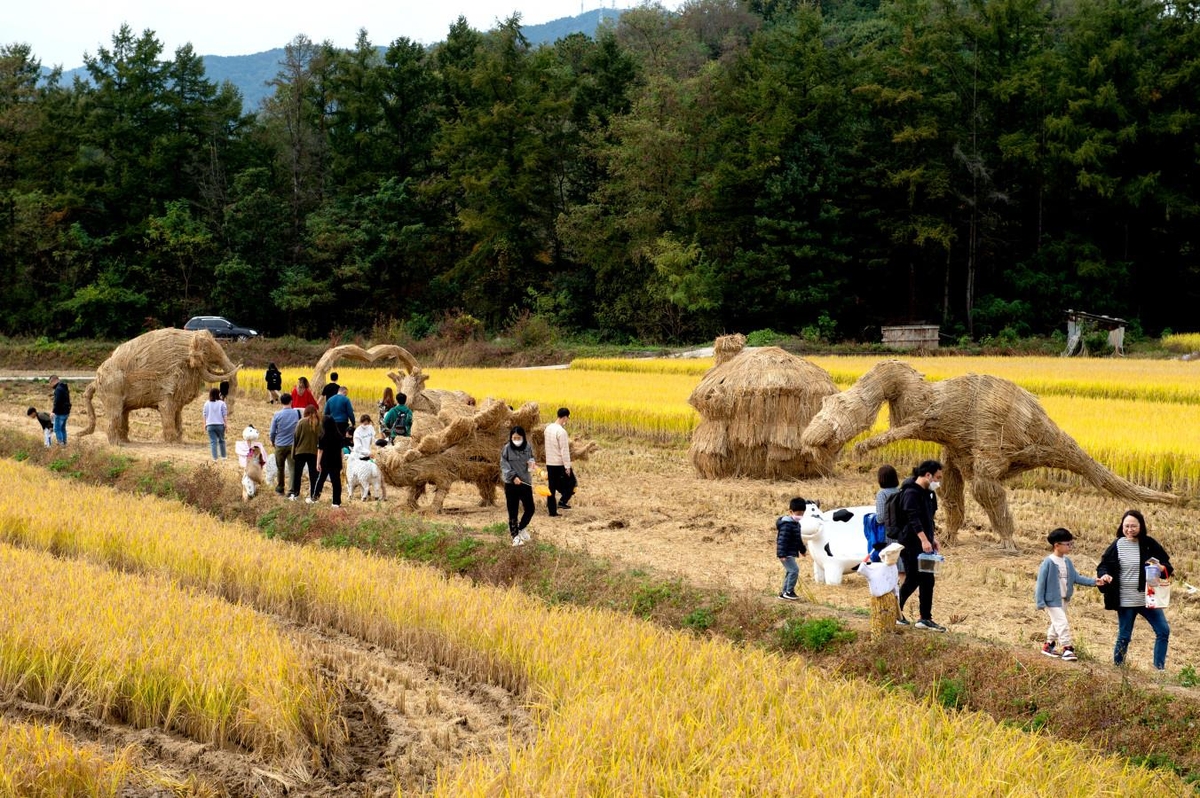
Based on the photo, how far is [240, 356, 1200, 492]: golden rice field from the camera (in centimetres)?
1327

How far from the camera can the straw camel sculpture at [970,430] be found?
10453 mm

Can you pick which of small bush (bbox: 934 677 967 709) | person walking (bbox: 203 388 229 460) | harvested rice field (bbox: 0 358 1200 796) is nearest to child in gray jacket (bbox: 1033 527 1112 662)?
harvested rice field (bbox: 0 358 1200 796)

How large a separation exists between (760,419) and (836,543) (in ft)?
17.7

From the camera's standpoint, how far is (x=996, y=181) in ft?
133

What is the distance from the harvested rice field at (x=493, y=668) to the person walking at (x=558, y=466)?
26cm

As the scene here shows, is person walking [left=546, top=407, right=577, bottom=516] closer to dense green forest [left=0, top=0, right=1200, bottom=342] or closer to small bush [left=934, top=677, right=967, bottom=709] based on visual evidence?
small bush [left=934, top=677, right=967, bottom=709]

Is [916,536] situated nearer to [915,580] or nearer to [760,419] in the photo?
[915,580]

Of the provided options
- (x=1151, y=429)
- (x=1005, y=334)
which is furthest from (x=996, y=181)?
(x=1151, y=429)

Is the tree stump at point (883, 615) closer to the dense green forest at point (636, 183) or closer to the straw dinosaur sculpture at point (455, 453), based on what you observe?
the straw dinosaur sculpture at point (455, 453)

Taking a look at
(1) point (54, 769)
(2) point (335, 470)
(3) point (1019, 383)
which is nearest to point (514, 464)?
(2) point (335, 470)

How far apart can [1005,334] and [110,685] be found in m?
34.1

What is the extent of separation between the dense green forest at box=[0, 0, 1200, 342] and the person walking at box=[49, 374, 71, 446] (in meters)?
25.6

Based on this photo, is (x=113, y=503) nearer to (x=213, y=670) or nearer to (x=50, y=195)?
(x=213, y=670)

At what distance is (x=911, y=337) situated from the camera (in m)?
36.3
